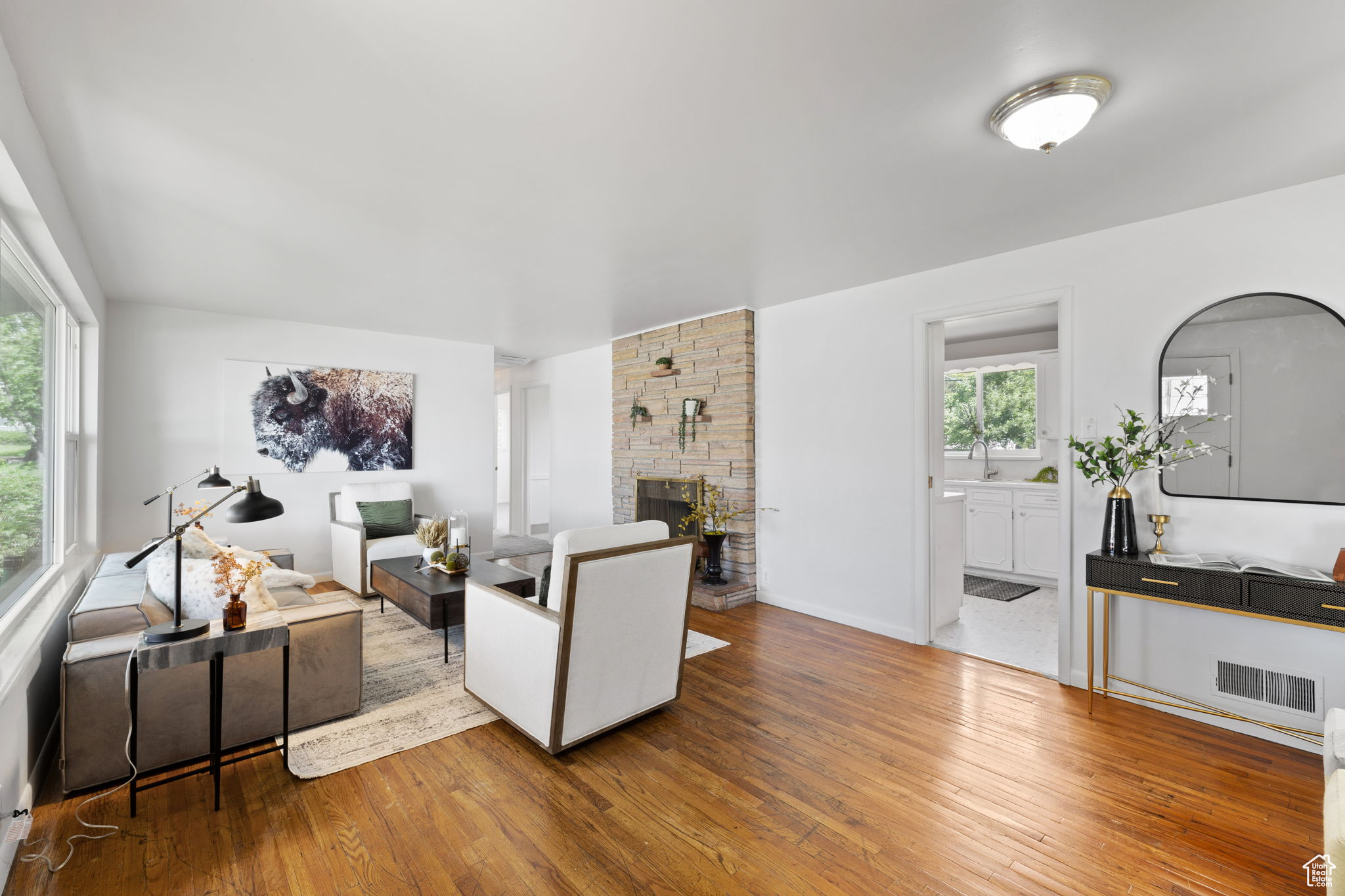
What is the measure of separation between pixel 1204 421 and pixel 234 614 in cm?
426

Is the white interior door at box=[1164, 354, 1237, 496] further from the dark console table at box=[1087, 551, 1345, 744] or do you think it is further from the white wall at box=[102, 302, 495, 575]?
the white wall at box=[102, 302, 495, 575]

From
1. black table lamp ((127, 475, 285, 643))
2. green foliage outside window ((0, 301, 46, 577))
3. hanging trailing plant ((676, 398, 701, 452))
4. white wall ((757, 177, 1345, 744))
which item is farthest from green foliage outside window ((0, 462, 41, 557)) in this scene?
white wall ((757, 177, 1345, 744))

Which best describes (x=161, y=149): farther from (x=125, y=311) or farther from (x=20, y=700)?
(x=125, y=311)

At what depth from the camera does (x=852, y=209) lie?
281 centimetres

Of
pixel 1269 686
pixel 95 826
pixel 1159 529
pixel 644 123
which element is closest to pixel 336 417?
pixel 95 826

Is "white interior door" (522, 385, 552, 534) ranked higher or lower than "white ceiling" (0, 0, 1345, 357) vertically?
lower

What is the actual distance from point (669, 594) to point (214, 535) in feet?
14.5

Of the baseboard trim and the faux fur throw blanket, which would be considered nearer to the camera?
the faux fur throw blanket

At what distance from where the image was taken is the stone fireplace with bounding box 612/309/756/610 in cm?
482

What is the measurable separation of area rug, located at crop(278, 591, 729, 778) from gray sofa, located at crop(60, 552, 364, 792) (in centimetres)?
13

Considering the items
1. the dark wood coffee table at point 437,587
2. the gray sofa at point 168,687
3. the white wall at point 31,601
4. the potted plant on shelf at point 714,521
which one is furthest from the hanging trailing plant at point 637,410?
the white wall at point 31,601

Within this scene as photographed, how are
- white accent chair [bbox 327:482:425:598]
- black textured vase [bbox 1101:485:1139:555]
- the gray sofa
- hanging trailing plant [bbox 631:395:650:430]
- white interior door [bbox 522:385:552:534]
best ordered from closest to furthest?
the gray sofa → black textured vase [bbox 1101:485:1139:555] → white accent chair [bbox 327:482:425:598] → hanging trailing plant [bbox 631:395:650:430] → white interior door [bbox 522:385:552:534]

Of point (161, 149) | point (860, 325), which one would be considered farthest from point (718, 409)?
point (161, 149)

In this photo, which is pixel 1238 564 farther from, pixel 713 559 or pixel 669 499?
pixel 669 499
